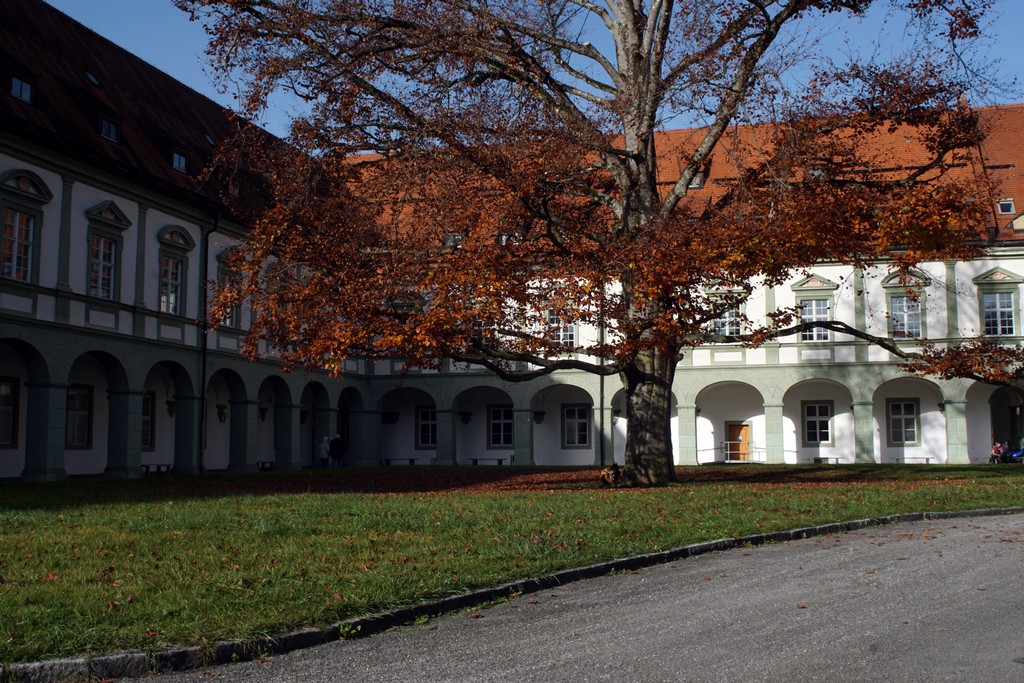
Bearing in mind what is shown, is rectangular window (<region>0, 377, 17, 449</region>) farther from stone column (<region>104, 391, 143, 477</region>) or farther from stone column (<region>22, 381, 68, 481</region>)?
stone column (<region>104, 391, 143, 477</region>)

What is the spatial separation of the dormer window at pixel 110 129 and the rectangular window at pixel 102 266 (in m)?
2.58

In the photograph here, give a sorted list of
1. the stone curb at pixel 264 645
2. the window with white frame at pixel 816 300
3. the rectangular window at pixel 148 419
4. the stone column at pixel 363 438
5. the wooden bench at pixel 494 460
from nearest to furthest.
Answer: the stone curb at pixel 264 645 < the rectangular window at pixel 148 419 < the window with white frame at pixel 816 300 < the stone column at pixel 363 438 < the wooden bench at pixel 494 460

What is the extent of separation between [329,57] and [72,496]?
24.7 feet

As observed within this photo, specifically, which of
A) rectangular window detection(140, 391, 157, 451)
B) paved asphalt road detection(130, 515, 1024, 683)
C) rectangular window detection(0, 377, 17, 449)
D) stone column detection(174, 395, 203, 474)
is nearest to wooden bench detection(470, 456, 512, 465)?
stone column detection(174, 395, 203, 474)

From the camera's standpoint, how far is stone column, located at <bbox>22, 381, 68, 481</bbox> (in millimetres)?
23141

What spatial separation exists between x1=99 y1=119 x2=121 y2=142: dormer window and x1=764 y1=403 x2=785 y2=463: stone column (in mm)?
21602

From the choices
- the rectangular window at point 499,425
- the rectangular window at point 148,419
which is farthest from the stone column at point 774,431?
the rectangular window at point 148,419

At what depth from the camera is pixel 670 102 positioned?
58.9 feet

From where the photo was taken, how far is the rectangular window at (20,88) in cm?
2312

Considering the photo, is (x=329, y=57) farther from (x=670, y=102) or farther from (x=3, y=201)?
(x=3, y=201)

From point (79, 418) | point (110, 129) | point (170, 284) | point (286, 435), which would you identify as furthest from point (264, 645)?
point (286, 435)

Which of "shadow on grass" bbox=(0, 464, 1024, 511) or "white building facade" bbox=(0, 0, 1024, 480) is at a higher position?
"white building facade" bbox=(0, 0, 1024, 480)

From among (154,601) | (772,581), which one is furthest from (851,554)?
(154,601)

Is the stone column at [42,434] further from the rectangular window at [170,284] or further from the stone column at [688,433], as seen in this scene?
the stone column at [688,433]
